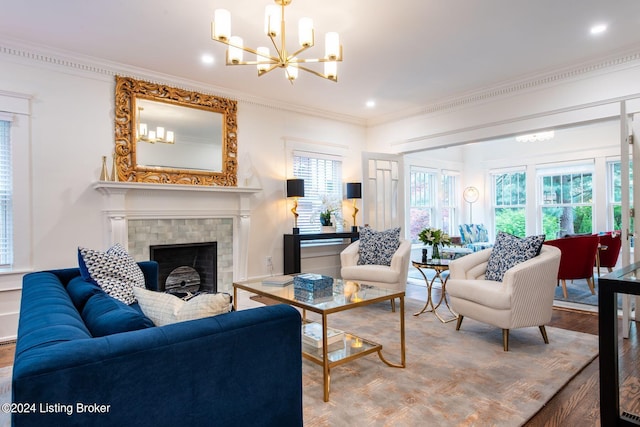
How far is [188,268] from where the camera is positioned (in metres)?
4.54

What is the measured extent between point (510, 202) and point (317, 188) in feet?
14.8

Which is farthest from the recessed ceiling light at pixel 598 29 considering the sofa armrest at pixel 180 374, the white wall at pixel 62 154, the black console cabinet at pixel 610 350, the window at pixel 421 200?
the white wall at pixel 62 154

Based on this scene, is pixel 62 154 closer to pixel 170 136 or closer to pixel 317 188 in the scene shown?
pixel 170 136

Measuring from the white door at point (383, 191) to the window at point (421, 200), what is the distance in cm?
156

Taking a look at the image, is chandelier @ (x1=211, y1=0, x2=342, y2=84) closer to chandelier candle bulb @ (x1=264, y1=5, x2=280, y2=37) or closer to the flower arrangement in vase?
chandelier candle bulb @ (x1=264, y1=5, x2=280, y2=37)

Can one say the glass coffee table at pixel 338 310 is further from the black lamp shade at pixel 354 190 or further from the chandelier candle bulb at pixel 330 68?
the black lamp shade at pixel 354 190

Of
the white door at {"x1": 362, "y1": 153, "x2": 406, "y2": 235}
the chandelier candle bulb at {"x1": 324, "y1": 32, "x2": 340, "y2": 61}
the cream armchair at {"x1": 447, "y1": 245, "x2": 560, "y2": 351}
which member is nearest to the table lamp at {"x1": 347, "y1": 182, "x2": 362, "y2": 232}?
the white door at {"x1": 362, "y1": 153, "x2": 406, "y2": 235}

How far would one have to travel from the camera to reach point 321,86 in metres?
4.58

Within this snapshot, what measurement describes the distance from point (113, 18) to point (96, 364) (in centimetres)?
299

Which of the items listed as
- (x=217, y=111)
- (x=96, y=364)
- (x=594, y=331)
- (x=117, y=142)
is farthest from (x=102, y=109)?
(x=594, y=331)

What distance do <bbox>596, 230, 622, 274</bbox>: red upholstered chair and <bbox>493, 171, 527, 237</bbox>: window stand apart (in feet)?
6.80

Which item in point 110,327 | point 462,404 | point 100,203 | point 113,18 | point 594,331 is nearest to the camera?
point 110,327

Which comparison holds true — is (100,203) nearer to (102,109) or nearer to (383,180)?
(102,109)

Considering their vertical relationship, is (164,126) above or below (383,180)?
above
